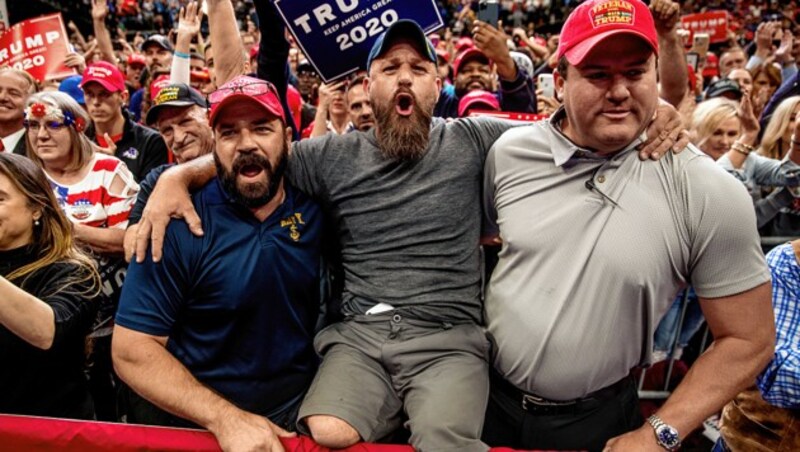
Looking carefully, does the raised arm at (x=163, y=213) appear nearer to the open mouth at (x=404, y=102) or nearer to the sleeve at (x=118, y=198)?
the open mouth at (x=404, y=102)

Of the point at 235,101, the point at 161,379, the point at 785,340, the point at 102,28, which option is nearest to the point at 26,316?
the point at 161,379

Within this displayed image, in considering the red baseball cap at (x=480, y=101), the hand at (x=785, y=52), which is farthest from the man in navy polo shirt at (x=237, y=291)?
the hand at (x=785, y=52)

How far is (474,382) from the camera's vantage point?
1.85m

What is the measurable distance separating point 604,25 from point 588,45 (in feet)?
0.24

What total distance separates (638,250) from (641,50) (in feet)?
1.93

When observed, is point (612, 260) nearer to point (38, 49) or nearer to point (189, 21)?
point (189, 21)

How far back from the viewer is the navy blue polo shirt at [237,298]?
1916mm

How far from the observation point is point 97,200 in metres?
3.16

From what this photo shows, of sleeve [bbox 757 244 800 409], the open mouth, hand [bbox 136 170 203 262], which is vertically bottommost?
sleeve [bbox 757 244 800 409]

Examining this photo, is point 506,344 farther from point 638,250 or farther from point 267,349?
point 267,349

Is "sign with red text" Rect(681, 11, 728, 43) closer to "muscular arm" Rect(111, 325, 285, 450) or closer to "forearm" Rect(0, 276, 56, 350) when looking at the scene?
"muscular arm" Rect(111, 325, 285, 450)

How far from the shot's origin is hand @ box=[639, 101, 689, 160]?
A: 67.9 inches

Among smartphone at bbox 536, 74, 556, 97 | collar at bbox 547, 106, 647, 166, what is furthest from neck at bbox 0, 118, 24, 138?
collar at bbox 547, 106, 647, 166

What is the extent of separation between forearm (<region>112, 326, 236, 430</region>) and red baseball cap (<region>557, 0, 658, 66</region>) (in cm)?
154
